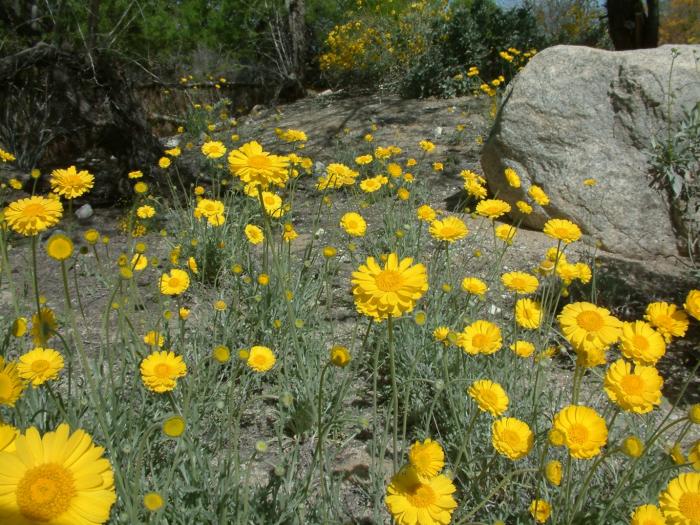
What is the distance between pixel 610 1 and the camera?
6824 millimetres

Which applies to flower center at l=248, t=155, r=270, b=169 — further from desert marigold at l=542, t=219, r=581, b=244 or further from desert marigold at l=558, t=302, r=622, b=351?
desert marigold at l=542, t=219, r=581, b=244

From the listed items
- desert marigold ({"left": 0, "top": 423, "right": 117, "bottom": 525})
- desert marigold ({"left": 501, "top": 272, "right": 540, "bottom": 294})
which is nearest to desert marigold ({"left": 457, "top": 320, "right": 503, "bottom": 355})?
desert marigold ({"left": 501, "top": 272, "right": 540, "bottom": 294})

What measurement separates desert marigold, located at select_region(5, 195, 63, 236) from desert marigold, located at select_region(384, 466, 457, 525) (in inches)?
52.8

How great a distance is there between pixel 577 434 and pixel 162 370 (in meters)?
1.28

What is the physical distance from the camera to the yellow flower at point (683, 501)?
121 centimetres

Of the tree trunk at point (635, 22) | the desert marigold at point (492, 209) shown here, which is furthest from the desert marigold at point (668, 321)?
the tree trunk at point (635, 22)

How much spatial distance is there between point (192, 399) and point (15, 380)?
0.91 metres

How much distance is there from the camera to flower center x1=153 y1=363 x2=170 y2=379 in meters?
1.71

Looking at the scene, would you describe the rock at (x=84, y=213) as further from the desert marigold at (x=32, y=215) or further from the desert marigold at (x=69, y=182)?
the desert marigold at (x=32, y=215)

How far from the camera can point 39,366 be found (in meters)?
1.54

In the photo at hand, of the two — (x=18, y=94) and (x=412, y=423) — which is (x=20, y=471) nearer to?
(x=412, y=423)

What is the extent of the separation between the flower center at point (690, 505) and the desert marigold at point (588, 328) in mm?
415

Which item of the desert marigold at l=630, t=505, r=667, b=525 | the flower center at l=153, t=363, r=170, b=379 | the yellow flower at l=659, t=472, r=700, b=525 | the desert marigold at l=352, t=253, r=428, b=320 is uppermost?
the desert marigold at l=352, t=253, r=428, b=320

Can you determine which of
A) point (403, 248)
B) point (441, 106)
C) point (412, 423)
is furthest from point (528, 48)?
point (412, 423)
